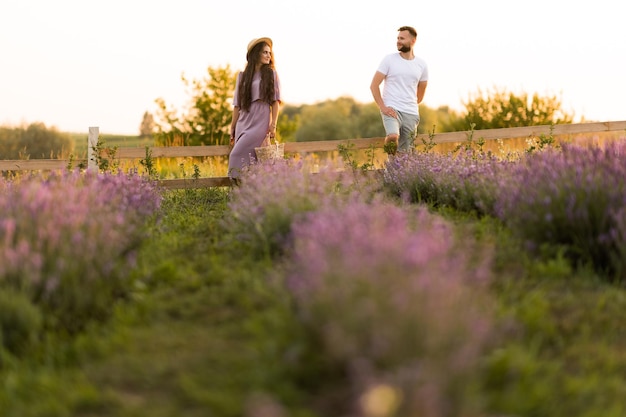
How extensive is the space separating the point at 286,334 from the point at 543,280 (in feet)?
6.32

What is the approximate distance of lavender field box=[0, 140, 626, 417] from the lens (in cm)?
273

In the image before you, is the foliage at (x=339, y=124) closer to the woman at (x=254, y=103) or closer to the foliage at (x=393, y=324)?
the woman at (x=254, y=103)

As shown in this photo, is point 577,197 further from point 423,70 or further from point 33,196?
point 423,70

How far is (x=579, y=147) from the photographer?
19.2 feet

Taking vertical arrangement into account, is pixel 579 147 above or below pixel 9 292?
above

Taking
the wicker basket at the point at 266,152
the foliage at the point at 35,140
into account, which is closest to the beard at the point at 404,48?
the wicker basket at the point at 266,152

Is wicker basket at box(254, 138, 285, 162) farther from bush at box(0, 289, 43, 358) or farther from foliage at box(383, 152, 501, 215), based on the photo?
bush at box(0, 289, 43, 358)

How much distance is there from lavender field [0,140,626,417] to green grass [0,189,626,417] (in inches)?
0.4

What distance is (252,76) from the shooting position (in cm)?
901

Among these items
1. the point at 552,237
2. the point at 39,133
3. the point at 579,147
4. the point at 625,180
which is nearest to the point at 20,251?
the point at 552,237

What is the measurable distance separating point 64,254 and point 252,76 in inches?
220

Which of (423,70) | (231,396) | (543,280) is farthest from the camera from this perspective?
(423,70)

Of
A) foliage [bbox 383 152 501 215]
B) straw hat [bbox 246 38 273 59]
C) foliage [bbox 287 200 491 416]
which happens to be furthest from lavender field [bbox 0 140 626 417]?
straw hat [bbox 246 38 273 59]

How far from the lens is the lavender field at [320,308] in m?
2.73
